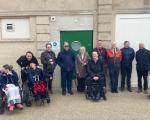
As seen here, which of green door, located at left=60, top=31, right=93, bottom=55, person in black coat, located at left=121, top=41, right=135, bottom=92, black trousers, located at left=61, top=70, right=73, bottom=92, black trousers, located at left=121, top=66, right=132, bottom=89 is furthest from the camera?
green door, located at left=60, top=31, right=93, bottom=55

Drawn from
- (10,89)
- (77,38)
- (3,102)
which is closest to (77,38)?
(77,38)

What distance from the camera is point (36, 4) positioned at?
1184 centimetres

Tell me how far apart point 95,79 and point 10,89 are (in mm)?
2618

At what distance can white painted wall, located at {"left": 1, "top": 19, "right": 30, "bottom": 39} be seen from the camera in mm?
12023

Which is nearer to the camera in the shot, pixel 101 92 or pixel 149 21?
pixel 101 92

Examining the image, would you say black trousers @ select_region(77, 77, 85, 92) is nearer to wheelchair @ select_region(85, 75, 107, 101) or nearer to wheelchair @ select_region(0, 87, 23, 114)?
wheelchair @ select_region(85, 75, 107, 101)

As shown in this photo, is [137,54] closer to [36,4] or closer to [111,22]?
[111,22]

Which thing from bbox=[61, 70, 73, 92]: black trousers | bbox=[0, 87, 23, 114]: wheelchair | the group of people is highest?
the group of people

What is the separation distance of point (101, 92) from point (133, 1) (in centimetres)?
329

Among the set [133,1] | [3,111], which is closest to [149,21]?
[133,1]

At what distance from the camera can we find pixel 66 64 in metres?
11.3

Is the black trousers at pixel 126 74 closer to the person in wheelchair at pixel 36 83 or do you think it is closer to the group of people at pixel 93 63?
the group of people at pixel 93 63

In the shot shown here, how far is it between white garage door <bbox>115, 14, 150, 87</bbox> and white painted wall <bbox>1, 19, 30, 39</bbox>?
3.03 metres

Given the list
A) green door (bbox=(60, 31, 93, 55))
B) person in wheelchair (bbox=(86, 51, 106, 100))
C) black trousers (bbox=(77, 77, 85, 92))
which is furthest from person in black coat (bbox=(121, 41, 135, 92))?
black trousers (bbox=(77, 77, 85, 92))
